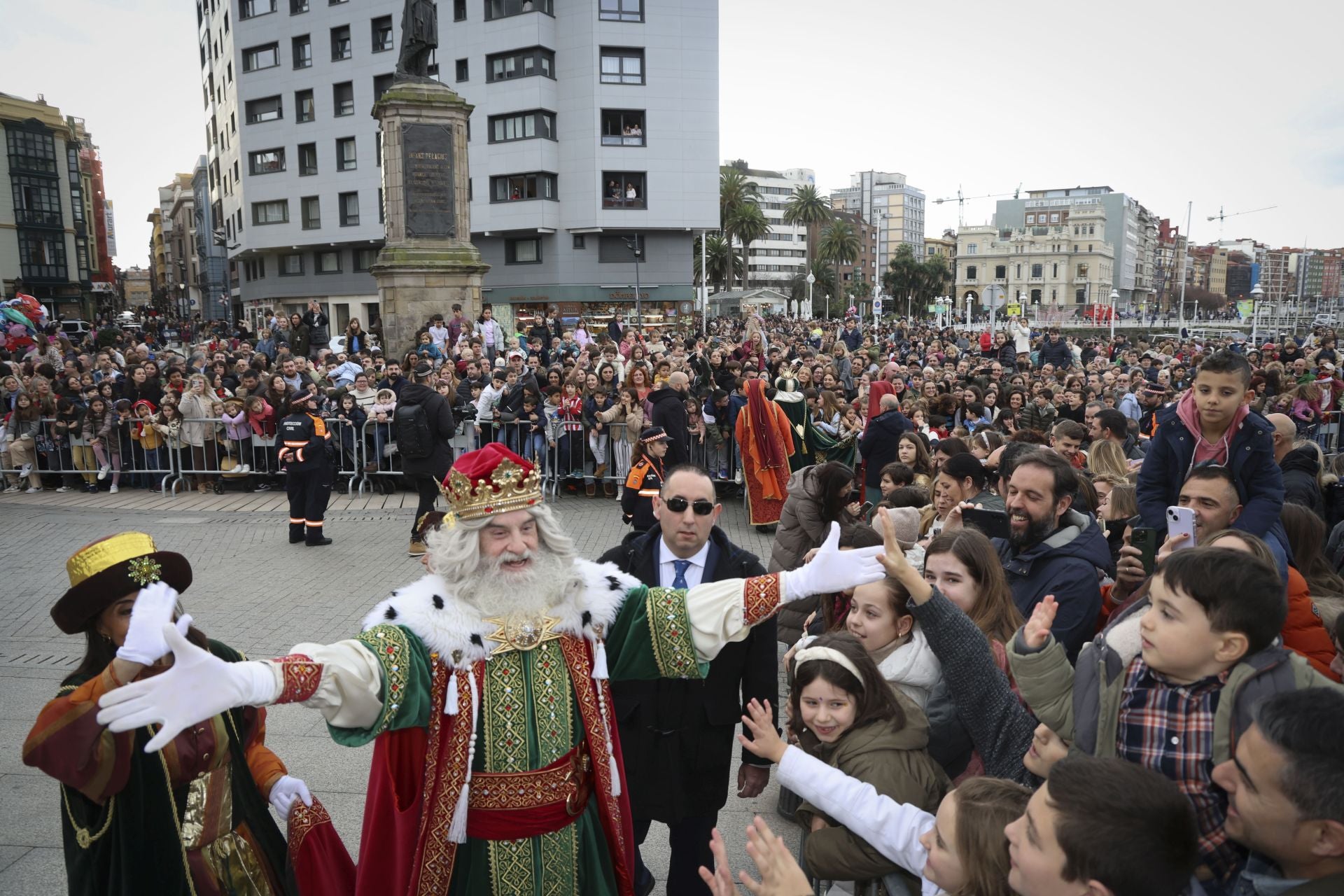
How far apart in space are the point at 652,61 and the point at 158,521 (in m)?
31.9

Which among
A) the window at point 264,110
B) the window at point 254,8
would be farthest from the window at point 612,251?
the window at point 254,8

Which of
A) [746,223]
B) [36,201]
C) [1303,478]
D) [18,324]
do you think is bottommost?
[1303,478]

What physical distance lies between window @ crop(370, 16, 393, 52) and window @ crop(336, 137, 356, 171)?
4.17 metres

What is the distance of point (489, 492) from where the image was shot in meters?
2.87

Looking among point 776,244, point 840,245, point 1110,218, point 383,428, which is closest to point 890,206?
point 1110,218

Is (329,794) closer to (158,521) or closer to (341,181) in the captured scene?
(158,521)

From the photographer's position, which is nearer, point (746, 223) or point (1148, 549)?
point (1148, 549)

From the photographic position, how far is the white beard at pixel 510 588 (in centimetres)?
287

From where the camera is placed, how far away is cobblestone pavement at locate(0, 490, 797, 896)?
4.47m

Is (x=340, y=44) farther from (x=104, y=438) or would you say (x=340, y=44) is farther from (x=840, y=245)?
(x=840, y=245)

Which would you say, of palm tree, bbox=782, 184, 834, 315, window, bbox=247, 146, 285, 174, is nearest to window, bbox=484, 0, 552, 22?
window, bbox=247, 146, 285, 174

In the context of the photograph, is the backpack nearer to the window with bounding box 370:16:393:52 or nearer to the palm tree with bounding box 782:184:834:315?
the window with bounding box 370:16:393:52

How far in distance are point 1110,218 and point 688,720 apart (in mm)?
153515

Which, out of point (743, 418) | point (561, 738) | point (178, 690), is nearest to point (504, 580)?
point (561, 738)
